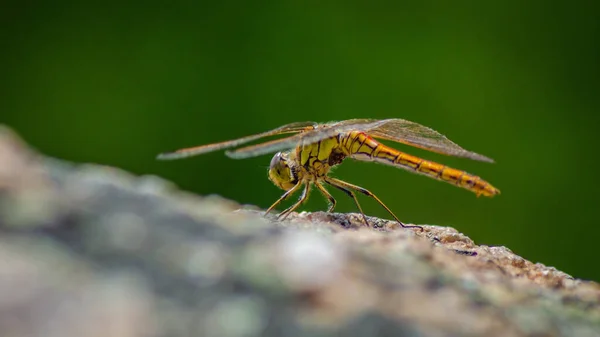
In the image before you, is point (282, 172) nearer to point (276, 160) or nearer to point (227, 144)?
point (276, 160)

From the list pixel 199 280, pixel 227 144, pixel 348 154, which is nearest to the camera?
pixel 199 280

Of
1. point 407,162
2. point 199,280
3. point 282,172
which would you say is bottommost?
point 282,172

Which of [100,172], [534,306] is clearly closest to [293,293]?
[534,306]

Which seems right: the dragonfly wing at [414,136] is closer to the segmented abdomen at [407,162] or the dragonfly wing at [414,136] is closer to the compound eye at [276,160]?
the segmented abdomen at [407,162]

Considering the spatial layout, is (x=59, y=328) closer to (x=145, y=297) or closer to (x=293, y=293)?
(x=145, y=297)

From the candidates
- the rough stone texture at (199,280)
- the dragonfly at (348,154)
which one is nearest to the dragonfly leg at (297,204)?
the dragonfly at (348,154)

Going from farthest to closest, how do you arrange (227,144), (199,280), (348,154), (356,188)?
1. (348,154)
2. (356,188)
3. (227,144)
4. (199,280)

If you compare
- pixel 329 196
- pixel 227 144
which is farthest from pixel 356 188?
pixel 227 144
